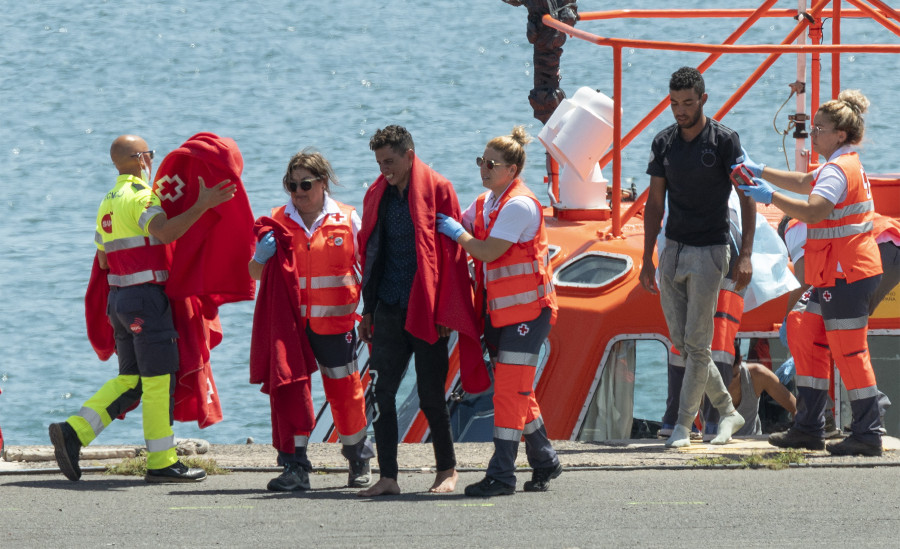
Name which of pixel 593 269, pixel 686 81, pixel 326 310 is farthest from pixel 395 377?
pixel 593 269

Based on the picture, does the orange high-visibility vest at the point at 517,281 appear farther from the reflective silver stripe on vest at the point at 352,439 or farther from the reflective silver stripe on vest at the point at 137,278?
the reflective silver stripe on vest at the point at 137,278

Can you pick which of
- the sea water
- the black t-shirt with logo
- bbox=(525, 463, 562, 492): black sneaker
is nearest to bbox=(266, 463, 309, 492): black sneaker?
bbox=(525, 463, 562, 492): black sneaker

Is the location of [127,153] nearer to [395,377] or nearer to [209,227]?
[209,227]

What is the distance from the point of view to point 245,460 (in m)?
7.90

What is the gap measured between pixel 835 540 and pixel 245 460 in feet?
10.9

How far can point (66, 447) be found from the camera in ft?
23.2

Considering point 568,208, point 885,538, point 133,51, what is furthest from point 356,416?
point 133,51

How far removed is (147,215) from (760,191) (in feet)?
9.69

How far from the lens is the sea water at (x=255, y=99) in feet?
89.3

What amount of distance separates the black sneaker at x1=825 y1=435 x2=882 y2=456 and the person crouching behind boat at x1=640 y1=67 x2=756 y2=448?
24.7 inches

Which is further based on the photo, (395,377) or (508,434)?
(395,377)

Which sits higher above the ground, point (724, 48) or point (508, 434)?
point (724, 48)

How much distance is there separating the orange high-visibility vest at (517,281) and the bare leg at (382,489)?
34.2 inches

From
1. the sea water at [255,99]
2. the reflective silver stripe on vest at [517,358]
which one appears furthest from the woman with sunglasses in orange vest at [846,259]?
the sea water at [255,99]
